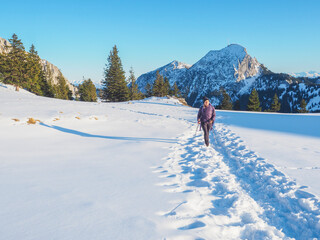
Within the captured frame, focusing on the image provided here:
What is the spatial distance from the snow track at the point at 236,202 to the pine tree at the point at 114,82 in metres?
38.9

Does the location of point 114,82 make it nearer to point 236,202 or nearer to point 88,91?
point 88,91

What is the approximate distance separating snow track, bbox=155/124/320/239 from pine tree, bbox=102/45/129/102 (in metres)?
38.9

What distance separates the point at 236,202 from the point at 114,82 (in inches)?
1666

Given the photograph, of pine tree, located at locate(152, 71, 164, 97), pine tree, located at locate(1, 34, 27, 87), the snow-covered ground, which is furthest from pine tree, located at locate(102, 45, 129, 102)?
the snow-covered ground

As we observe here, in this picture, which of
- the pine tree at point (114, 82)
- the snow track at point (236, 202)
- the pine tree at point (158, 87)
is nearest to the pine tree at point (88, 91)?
the pine tree at point (114, 82)

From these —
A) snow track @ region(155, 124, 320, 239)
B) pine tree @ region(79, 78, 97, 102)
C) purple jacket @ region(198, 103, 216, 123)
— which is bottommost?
snow track @ region(155, 124, 320, 239)

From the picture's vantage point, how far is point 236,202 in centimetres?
354

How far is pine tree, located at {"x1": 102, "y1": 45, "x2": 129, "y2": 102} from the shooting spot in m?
42.1

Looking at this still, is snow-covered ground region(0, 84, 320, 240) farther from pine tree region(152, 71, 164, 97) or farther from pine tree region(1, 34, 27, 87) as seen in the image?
pine tree region(152, 71, 164, 97)

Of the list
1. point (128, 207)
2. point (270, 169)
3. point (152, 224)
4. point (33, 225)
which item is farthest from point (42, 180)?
point (270, 169)

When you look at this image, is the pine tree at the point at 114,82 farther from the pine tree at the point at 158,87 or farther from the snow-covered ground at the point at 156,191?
the snow-covered ground at the point at 156,191

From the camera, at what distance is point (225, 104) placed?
56.1 m

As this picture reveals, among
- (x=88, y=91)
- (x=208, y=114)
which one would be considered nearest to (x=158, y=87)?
(x=88, y=91)

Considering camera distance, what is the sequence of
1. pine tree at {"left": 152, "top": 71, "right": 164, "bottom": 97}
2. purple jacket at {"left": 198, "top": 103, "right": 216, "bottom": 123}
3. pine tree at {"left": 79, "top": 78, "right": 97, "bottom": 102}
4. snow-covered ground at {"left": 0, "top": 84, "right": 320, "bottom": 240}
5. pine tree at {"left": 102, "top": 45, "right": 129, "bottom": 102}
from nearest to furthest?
snow-covered ground at {"left": 0, "top": 84, "right": 320, "bottom": 240}, purple jacket at {"left": 198, "top": 103, "right": 216, "bottom": 123}, pine tree at {"left": 102, "top": 45, "right": 129, "bottom": 102}, pine tree at {"left": 152, "top": 71, "right": 164, "bottom": 97}, pine tree at {"left": 79, "top": 78, "right": 97, "bottom": 102}
